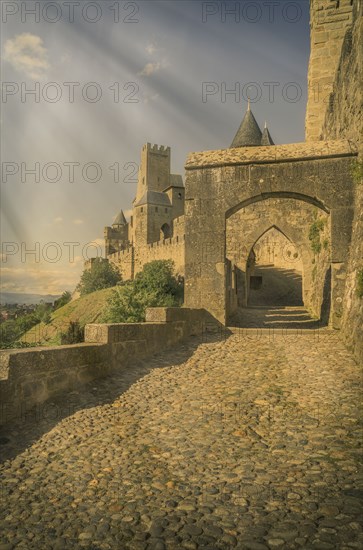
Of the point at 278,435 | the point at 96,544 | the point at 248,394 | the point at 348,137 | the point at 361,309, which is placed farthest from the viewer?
the point at 348,137

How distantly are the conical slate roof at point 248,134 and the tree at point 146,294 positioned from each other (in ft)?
43.9

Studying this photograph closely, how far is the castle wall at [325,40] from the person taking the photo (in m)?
14.4

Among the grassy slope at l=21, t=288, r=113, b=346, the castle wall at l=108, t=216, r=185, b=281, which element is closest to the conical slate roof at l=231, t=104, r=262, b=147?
the castle wall at l=108, t=216, r=185, b=281

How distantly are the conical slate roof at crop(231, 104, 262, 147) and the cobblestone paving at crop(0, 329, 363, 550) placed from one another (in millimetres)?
33806

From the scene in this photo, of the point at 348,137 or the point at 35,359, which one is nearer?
the point at 35,359

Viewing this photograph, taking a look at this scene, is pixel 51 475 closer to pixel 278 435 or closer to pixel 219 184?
pixel 278 435

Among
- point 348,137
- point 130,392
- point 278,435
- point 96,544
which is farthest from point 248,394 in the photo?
point 348,137

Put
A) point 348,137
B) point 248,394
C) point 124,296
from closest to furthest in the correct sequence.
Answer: point 248,394 → point 348,137 → point 124,296

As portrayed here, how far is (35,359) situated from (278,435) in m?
2.90

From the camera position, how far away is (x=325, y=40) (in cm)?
1462

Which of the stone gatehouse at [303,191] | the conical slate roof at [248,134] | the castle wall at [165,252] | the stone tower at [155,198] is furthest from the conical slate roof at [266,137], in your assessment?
the stone gatehouse at [303,191]

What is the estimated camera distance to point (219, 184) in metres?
9.80

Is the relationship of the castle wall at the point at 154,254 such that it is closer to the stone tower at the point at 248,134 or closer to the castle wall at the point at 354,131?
the stone tower at the point at 248,134

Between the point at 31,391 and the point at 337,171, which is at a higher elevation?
the point at 337,171
